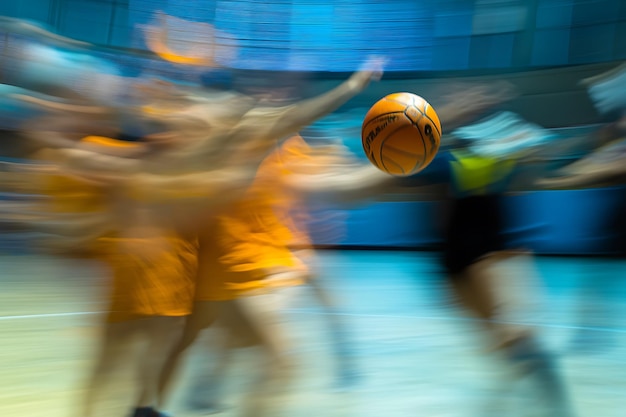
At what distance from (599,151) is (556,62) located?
12006mm

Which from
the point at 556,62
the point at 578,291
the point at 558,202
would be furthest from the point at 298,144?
the point at 556,62

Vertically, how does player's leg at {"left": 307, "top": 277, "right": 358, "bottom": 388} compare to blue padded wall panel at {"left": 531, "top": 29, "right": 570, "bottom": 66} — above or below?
below

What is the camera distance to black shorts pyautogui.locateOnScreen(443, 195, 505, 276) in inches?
120

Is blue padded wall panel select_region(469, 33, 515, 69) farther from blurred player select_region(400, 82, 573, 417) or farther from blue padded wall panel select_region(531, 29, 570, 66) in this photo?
blurred player select_region(400, 82, 573, 417)

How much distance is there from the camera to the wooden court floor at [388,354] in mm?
3379

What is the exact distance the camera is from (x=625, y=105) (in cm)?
488

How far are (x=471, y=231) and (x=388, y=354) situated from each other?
184cm

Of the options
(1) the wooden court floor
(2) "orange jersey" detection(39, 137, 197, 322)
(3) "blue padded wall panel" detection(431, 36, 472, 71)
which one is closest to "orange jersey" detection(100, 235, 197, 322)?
(2) "orange jersey" detection(39, 137, 197, 322)

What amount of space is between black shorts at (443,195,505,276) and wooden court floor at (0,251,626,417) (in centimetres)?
14

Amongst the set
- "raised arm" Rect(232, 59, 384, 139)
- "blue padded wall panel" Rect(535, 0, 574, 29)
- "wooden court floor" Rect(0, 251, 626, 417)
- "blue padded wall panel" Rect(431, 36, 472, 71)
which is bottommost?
"wooden court floor" Rect(0, 251, 626, 417)

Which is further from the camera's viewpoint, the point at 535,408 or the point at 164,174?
the point at 535,408

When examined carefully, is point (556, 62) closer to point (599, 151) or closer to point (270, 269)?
point (599, 151)

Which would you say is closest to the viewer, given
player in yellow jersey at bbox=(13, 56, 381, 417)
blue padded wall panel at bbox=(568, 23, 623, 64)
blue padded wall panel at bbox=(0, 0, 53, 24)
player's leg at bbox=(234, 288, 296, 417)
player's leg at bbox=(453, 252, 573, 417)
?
player's leg at bbox=(234, 288, 296, 417)

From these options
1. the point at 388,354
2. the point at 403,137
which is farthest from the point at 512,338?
the point at 388,354
